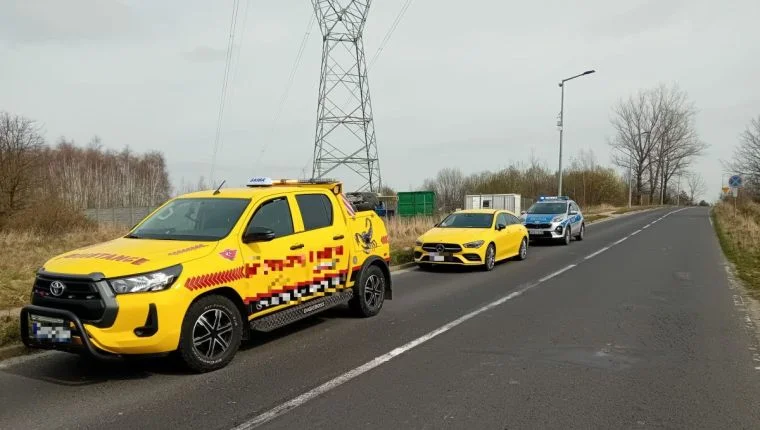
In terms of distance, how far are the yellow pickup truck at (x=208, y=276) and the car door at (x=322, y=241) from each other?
0.02m

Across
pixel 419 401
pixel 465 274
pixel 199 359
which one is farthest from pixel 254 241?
pixel 465 274

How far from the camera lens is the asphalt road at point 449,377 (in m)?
4.38

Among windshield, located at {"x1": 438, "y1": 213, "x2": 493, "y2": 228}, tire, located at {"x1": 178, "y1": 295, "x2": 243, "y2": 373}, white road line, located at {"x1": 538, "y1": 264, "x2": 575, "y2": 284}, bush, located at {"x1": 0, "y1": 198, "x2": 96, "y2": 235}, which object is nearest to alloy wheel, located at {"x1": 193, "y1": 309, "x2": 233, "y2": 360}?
tire, located at {"x1": 178, "y1": 295, "x2": 243, "y2": 373}

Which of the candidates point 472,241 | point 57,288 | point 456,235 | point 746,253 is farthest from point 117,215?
point 57,288

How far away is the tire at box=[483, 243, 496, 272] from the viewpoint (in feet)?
45.0

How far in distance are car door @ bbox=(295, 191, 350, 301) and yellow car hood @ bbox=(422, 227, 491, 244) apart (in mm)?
6237

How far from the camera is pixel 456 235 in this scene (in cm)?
1388

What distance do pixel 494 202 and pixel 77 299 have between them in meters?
30.1

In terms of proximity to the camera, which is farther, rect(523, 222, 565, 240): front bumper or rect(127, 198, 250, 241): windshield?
rect(523, 222, 565, 240): front bumper

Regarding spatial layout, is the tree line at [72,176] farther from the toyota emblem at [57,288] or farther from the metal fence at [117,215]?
the toyota emblem at [57,288]

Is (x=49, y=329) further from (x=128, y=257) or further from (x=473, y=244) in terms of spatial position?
(x=473, y=244)

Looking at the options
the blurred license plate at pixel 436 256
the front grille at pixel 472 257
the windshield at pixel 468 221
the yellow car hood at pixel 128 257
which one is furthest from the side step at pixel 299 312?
the windshield at pixel 468 221

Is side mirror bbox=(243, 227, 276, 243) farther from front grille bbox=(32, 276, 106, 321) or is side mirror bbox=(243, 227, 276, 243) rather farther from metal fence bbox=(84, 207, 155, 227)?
metal fence bbox=(84, 207, 155, 227)

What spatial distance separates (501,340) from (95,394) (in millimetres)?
4270
